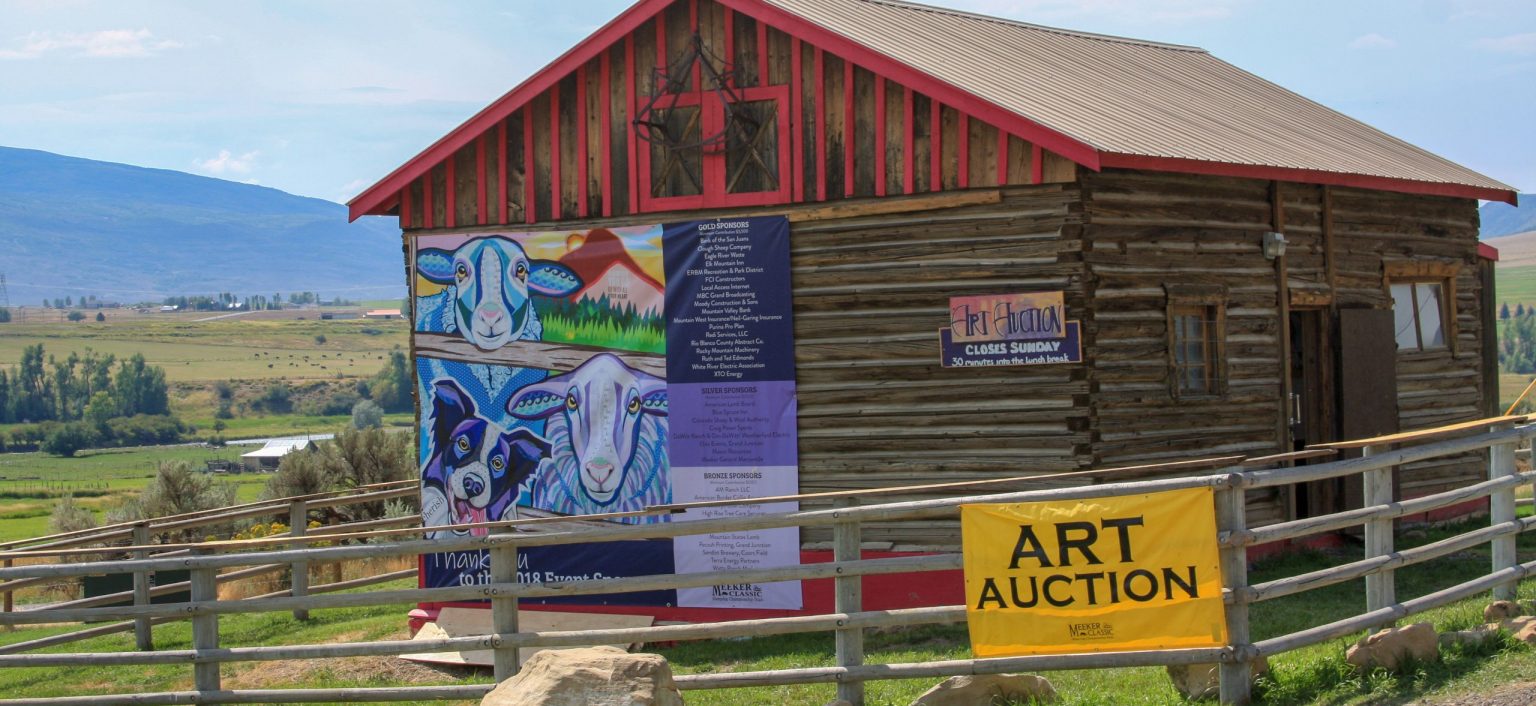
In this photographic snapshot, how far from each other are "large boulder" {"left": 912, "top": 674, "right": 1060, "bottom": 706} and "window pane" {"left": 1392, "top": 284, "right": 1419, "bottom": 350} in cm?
1024

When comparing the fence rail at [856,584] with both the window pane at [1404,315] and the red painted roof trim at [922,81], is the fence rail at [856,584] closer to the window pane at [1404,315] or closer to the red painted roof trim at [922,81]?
the red painted roof trim at [922,81]

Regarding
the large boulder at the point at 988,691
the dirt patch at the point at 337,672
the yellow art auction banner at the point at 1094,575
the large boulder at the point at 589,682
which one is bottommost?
the dirt patch at the point at 337,672

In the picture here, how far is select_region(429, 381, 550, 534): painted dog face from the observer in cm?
1545

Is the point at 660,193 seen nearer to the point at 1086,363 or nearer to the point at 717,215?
the point at 717,215

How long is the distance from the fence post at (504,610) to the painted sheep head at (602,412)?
17.0ft

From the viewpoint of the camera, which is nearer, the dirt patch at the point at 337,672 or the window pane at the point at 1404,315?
the dirt patch at the point at 337,672

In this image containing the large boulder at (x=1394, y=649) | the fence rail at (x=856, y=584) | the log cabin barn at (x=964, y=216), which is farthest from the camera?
the log cabin barn at (x=964, y=216)

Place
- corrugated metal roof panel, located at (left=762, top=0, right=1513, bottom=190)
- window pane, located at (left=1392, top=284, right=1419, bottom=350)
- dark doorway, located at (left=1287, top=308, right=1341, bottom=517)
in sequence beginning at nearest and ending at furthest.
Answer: corrugated metal roof panel, located at (left=762, top=0, right=1513, bottom=190) < dark doorway, located at (left=1287, top=308, right=1341, bottom=517) < window pane, located at (left=1392, top=284, right=1419, bottom=350)

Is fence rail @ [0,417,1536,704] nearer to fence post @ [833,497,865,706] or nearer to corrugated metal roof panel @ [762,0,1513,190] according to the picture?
fence post @ [833,497,865,706]

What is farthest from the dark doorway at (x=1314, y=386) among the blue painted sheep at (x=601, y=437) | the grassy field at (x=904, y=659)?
the blue painted sheep at (x=601, y=437)

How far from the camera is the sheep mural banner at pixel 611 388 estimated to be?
14164mm

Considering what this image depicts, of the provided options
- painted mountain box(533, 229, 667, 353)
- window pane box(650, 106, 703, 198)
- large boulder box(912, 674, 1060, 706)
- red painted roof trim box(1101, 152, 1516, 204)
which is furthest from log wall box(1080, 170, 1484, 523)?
large boulder box(912, 674, 1060, 706)

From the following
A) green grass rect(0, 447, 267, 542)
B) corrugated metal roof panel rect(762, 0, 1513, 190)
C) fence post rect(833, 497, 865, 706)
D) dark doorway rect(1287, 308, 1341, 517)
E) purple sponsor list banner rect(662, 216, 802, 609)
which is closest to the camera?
fence post rect(833, 497, 865, 706)

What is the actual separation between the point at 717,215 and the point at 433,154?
3.21 metres
